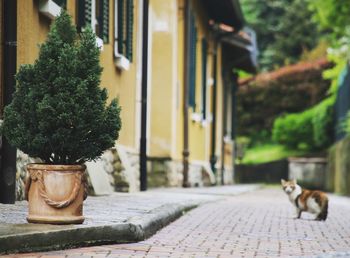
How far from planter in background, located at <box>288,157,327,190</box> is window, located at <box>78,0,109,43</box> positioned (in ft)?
56.8

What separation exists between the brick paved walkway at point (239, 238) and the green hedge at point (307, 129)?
1840cm

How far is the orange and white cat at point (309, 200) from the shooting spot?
9523 millimetres

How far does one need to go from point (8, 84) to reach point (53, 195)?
1.82 m

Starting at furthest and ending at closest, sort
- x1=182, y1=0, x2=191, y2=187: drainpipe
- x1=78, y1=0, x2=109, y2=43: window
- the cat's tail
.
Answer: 1. x1=182, y1=0, x2=191, y2=187: drainpipe
2. x1=78, y1=0, x2=109, y2=43: window
3. the cat's tail

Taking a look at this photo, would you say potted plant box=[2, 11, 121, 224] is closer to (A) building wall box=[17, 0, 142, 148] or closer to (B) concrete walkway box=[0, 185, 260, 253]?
(B) concrete walkway box=[0, 185, 260, 253]

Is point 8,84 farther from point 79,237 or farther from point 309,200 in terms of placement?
point 309,200

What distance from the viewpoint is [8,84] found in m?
→ 7.47

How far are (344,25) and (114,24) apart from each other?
12.5m

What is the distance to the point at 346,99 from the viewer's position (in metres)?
20.6

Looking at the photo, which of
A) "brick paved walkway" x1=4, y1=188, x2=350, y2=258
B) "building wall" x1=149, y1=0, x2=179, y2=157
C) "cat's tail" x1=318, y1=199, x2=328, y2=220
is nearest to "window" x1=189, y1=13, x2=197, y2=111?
"building wall" x1=149, y1=0, x2=179, y2=157

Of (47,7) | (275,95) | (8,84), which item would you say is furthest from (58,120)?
(275,95)

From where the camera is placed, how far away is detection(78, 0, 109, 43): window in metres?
10.1

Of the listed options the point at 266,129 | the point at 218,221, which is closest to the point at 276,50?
the point at 266,129

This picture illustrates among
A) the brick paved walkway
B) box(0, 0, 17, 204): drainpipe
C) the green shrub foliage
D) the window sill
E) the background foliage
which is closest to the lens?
the brick paved walkway
